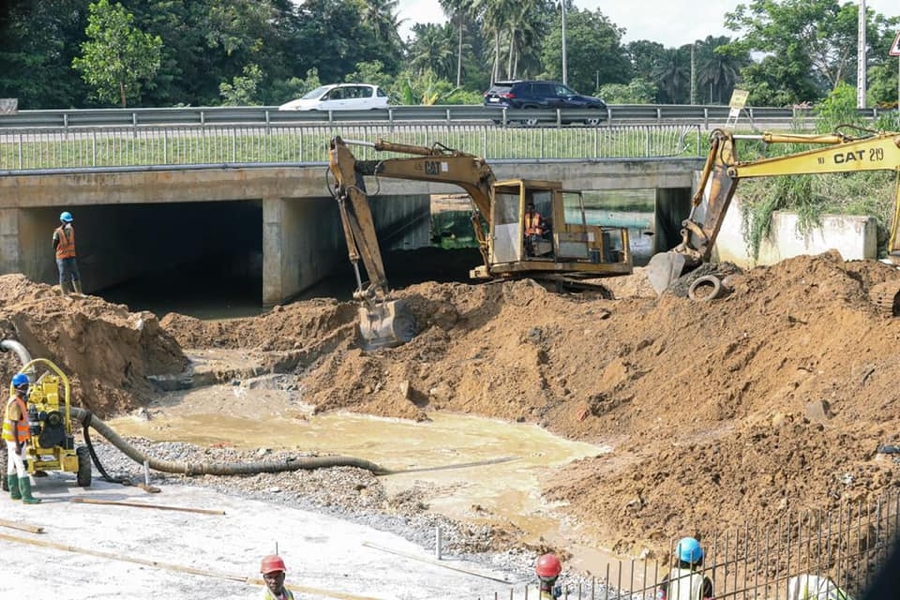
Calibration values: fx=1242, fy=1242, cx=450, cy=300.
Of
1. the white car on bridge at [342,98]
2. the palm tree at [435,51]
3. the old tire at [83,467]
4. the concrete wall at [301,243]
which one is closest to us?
the old tire at [83,467]

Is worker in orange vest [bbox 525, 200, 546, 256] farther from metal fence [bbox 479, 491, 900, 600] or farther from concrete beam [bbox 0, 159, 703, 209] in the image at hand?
metal fence [bbox 479, 491, 900, 600]

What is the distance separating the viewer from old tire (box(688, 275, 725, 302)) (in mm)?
20875

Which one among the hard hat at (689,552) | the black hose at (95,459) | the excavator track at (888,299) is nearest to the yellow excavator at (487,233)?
the excavator track at (888,299)

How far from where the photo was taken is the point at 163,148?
29906 mm

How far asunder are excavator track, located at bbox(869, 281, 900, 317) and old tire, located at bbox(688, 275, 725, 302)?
261 cm

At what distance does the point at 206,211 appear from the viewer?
3991cm

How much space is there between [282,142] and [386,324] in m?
10.4

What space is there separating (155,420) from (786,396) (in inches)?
375

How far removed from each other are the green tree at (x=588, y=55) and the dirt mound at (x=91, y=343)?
212 ft

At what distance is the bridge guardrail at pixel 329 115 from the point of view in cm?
3325

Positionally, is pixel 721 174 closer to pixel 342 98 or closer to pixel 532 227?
pixel 532 227

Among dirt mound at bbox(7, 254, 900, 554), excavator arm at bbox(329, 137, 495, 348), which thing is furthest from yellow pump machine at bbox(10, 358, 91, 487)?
excavator arm at bbox(329, 137, 495, 348)

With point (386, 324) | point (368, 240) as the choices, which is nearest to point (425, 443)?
point (386, 324)

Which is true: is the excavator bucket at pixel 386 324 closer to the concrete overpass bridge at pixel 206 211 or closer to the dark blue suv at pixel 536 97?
the concrete overpass bridge at pixel 206 211
